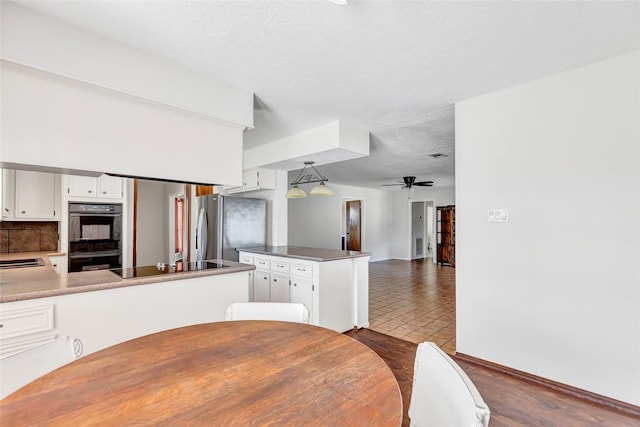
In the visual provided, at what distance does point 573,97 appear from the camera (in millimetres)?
2178

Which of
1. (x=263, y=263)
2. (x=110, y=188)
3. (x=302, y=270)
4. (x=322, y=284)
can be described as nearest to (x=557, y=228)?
(x=322, y=284)

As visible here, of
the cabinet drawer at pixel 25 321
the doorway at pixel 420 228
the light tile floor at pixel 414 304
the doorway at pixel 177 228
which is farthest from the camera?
the doorway at pixel 420 228

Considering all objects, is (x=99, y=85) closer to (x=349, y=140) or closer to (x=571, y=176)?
(x=349, y=140)

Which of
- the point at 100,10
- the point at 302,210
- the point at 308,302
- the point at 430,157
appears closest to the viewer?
the point at 100,10

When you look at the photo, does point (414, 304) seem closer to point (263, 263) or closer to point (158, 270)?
point (263, 263)

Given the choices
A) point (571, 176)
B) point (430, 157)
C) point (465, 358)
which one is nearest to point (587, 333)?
point (465, 358)

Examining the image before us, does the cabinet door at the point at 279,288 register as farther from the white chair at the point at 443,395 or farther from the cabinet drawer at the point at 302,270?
the white chair at the point at 443,395

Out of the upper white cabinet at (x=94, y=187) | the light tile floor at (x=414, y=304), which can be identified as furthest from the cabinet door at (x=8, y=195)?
the light tile floor at (x=414, y=304)

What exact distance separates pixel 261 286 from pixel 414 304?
2243 millimetres

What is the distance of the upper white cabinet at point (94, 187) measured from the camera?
391 centimetres

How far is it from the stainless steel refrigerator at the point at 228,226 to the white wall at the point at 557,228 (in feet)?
9.10

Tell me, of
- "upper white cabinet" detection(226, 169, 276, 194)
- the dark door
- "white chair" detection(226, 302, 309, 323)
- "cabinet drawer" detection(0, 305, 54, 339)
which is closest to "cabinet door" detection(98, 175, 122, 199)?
"upper white cabinet" detection(226, 169, 276, 194)

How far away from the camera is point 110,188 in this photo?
4.21 m

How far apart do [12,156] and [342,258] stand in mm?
2570
